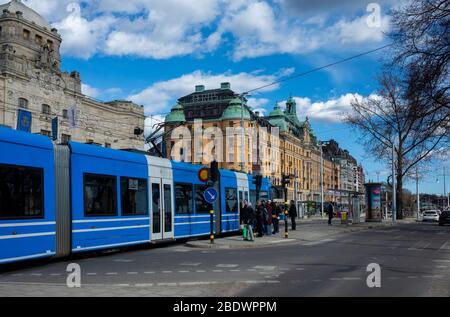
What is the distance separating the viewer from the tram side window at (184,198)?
2069 cm

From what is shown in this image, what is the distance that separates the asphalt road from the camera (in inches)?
361

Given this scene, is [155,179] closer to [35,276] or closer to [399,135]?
[35,276]

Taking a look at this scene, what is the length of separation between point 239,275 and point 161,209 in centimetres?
827

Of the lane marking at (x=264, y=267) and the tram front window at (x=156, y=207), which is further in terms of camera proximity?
the tram front window at (x=156, y=207)

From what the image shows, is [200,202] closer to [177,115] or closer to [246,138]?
[246,138]

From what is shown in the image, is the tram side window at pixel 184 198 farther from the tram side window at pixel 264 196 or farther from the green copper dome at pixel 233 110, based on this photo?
the green copper dome at pixel 233 110

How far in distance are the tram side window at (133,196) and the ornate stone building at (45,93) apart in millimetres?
29746

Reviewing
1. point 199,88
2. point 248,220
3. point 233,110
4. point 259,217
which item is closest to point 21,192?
point 248,220

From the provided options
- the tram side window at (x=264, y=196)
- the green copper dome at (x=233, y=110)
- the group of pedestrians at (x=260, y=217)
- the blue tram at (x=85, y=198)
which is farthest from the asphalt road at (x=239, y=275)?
the green copper dome at (x=233, y=110)

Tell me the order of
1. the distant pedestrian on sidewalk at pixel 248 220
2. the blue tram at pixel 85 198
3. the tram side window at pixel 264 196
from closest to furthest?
the blue tram at pixel 85 198 < the distant pedestrian on sidewalk at pixel 248 220 < the tram side window at pixel 264 196

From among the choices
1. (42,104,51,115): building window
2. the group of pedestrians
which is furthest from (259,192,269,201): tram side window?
(42,104,51,115): building window

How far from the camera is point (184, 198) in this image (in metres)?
21.3

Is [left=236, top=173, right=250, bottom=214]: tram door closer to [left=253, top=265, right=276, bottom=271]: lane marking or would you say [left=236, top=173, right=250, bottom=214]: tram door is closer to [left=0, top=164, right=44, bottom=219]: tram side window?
[left=253, top=265, right=276, bottom=271]: lane marking
